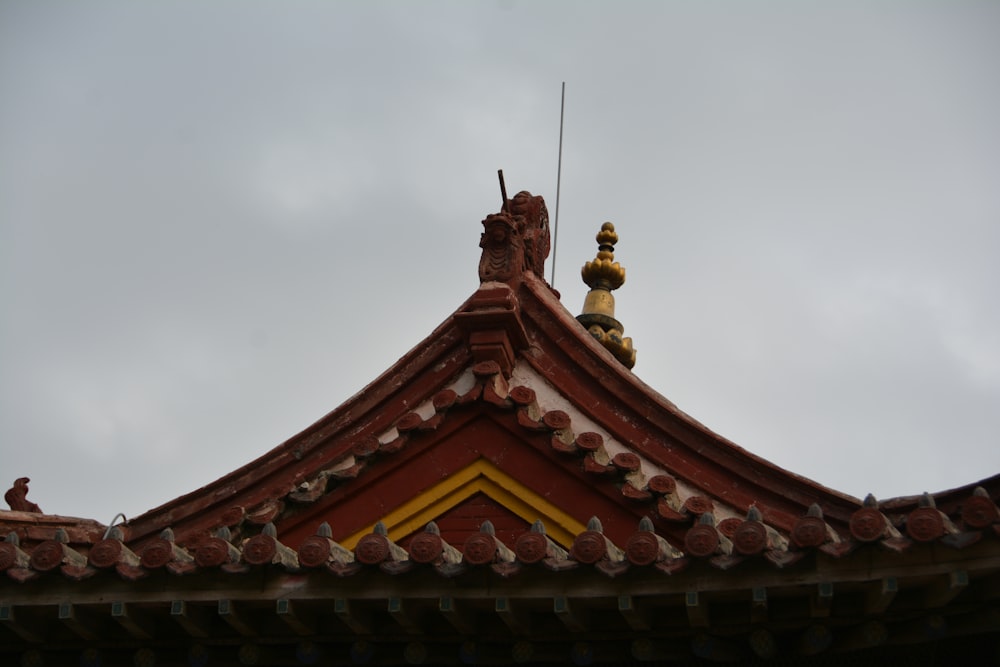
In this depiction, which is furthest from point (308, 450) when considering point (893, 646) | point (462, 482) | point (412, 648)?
point (893, 646)

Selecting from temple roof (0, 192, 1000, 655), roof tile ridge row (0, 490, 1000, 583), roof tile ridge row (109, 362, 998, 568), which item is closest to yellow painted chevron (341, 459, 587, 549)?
temple roof (0, 192, 1000, 655)

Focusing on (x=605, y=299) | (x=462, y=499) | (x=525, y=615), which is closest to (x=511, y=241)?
(x=462, y=499)

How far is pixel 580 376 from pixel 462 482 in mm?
1325

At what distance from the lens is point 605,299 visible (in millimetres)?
17375

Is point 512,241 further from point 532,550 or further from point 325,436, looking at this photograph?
point 532,550

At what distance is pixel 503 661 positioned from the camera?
8008 millimetres

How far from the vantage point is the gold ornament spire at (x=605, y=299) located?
17.0 m

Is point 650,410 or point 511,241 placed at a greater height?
point 511,241

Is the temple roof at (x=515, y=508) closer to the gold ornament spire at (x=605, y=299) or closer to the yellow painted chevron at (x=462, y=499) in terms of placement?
the yellow painted chevron at (x=462, y=499)

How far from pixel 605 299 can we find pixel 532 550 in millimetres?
10231

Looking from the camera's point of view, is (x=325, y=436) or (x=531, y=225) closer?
(x=325, y=436)

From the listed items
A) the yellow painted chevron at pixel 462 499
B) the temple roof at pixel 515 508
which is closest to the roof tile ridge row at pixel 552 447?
the temple roof at pixel 515 508

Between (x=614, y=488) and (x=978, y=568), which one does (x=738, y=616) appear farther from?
(x=614, y=488)

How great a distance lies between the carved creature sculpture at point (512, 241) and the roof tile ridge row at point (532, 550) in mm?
3478
